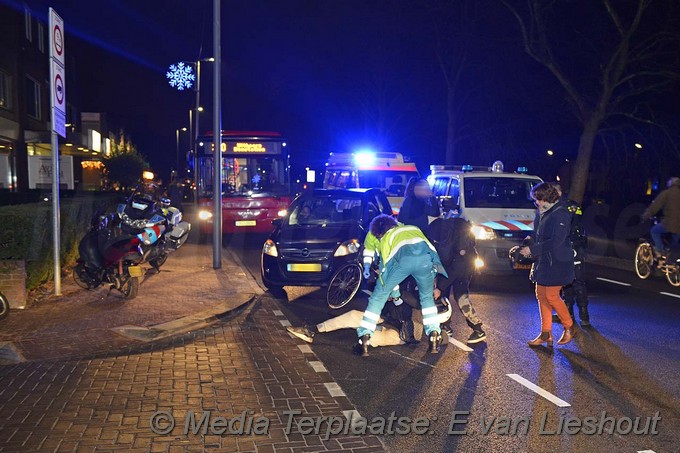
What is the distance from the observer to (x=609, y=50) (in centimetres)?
1828

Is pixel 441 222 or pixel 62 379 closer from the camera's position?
pixel 62 379

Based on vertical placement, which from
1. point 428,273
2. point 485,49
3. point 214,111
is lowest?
point 428,273

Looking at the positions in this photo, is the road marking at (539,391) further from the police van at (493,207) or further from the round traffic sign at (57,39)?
the round traffic sign at (57,39)

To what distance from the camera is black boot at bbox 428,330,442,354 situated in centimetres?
679

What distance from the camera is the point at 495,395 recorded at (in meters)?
5.57

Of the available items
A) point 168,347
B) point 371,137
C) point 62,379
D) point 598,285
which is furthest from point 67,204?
point 371,137

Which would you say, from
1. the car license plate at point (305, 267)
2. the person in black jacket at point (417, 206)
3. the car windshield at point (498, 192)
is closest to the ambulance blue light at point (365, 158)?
the car windshield at point (498, 192)

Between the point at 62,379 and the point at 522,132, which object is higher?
the point at 522,132

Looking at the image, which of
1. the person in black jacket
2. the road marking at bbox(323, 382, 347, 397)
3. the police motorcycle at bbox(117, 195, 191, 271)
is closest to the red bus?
the police motorcycle at bbox(117, 195, 191, 271)

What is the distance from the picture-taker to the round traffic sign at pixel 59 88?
9.16 metres

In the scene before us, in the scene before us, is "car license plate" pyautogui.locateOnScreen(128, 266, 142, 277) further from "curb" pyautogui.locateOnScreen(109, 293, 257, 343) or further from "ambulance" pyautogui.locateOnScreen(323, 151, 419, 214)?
"ambulance" pyautogui.locateOnScreen(323, 151, 419, 214)

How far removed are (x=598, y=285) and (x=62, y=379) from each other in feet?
31.1

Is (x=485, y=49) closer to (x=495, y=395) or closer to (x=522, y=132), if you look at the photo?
(x=522, y=132)

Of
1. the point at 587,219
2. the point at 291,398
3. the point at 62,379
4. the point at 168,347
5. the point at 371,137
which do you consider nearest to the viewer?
the point at 291,398
